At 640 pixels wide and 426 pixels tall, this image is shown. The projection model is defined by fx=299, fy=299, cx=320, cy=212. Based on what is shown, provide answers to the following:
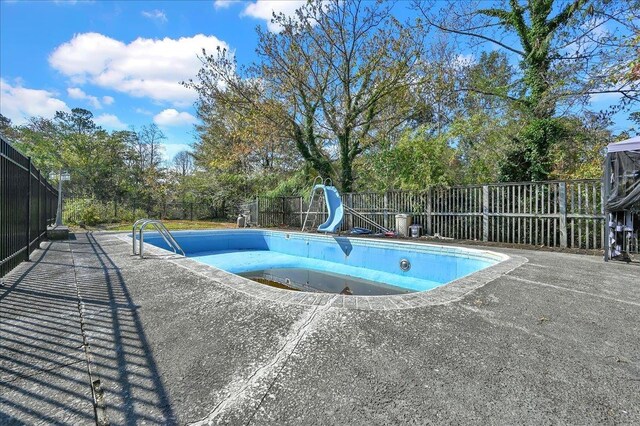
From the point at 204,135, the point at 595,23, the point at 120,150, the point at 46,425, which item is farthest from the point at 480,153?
the point at 120,150

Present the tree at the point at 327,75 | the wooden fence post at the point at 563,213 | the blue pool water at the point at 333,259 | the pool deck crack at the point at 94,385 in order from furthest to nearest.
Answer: the tree at the point at 327,75
the wooden fence post at the point at 563,213
the blue pool water at the point at 333,259
the pool deck crack at the point at 94,385

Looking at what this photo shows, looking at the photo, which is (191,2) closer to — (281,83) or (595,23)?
(281,83)

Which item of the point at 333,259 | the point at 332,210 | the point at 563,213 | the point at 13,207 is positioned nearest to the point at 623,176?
the point at 563,213

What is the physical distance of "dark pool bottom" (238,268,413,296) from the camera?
5.72 metres

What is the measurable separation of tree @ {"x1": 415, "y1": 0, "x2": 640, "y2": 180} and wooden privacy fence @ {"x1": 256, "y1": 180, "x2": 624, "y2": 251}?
2110 mm

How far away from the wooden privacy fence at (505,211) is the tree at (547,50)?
83.1 inches

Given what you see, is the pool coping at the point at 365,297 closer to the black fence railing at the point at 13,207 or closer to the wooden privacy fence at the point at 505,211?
the black fence railing at the point at 13,207

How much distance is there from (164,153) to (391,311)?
2639 centimetres

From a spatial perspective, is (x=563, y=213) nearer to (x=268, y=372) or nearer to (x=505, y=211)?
(x=505, y=211)

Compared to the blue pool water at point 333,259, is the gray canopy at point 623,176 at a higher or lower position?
higher

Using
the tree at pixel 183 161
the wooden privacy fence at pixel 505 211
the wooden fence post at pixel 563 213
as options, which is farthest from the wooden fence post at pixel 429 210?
the tree at pixel 183 161

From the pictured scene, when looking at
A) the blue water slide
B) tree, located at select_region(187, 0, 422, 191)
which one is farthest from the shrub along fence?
the blue water slide

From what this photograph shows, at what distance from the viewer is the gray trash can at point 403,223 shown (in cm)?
988

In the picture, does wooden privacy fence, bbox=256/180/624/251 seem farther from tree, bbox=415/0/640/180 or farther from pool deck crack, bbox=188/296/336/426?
pool deck crack, bbox=188/296/336/426
